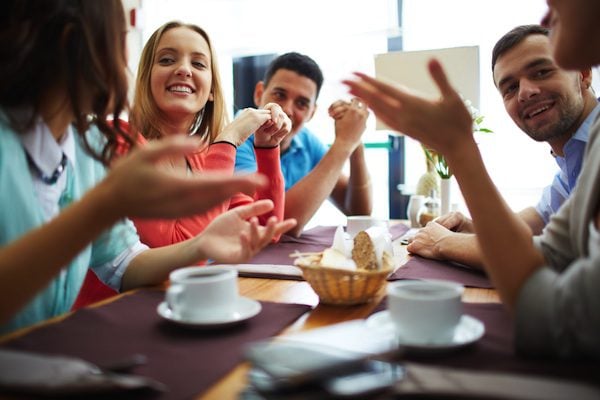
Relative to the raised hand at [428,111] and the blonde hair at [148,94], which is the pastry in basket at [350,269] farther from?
the blonde hair at [148,94]

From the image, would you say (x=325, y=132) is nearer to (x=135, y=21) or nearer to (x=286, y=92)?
(x=286, y=92)

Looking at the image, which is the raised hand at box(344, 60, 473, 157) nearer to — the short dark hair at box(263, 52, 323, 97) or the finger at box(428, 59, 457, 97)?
the finger at box(428, 59, 457, 97)

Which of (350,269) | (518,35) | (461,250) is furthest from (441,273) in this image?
(518,35)

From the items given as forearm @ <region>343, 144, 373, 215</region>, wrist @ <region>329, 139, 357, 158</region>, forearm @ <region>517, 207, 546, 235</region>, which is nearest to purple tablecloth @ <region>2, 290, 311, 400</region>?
forearm @ <region>517, 207, 546, 235</region>

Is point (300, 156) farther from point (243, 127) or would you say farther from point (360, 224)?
point (360, 224)

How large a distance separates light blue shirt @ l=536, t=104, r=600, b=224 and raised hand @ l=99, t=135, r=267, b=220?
1.36 metres

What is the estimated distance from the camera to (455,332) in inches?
27.0

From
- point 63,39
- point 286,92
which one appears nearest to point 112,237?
point 63,39

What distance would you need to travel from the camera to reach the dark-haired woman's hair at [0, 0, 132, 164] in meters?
0.75

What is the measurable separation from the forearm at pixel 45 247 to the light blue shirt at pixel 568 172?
1.44 metres

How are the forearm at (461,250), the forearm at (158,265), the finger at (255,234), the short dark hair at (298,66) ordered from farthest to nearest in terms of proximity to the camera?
the short dark hair at (298,66)
the forearm at (461,250)
the forearm at (158,265)
the finger at (255,234)

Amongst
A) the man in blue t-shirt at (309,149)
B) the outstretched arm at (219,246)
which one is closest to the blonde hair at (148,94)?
the man in blue t-shirt at (309,149)

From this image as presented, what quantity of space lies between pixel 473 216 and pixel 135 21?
2.84 m

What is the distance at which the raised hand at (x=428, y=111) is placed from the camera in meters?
0.72
